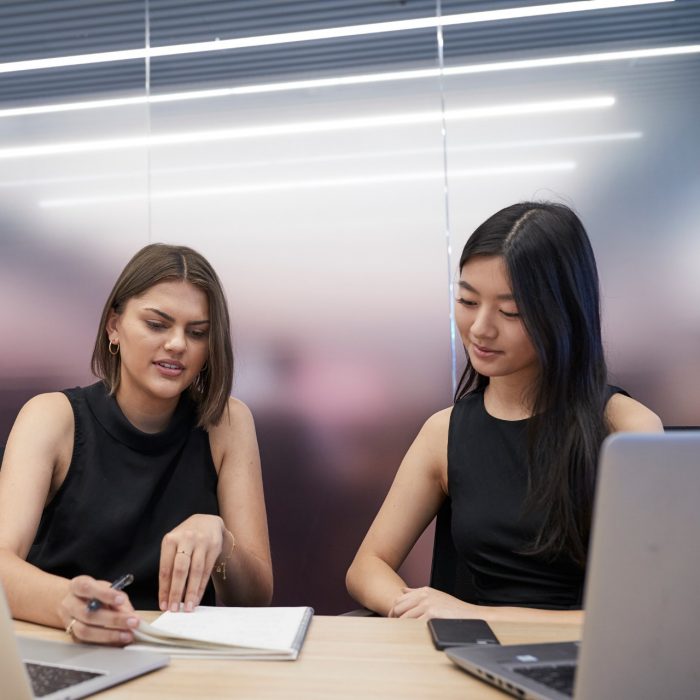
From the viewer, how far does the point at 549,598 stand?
5.52ft

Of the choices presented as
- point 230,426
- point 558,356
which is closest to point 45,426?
point 230,426

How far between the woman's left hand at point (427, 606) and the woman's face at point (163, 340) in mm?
764

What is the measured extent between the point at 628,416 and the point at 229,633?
41.0 inches

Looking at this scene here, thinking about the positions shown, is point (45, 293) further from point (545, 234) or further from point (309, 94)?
point (545, 234)

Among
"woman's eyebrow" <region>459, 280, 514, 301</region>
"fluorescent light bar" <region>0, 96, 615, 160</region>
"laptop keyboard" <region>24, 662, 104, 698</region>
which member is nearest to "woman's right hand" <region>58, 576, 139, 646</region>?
"laptop keyboard" <region>24, 662, 104, 698</region>

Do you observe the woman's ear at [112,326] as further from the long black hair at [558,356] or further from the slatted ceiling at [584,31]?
the slatted ceiling at [584,31]

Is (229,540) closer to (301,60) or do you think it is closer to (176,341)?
(176,341)

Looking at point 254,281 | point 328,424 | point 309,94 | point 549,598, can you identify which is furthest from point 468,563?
point 309,94

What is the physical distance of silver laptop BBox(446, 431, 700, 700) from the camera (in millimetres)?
685

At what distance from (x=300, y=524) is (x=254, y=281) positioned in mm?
941

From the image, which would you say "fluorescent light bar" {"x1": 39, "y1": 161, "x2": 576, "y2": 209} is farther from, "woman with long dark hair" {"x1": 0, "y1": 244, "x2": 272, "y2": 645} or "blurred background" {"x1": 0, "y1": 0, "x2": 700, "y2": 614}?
"woman with long dark hair" {"x1": 0, "y1": 244, "x2": 272, "y2": 645}

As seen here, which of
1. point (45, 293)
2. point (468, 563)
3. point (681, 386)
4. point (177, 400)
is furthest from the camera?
point (45, 293)

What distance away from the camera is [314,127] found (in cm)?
292

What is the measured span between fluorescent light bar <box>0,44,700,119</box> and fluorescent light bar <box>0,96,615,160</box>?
0.14 meters
